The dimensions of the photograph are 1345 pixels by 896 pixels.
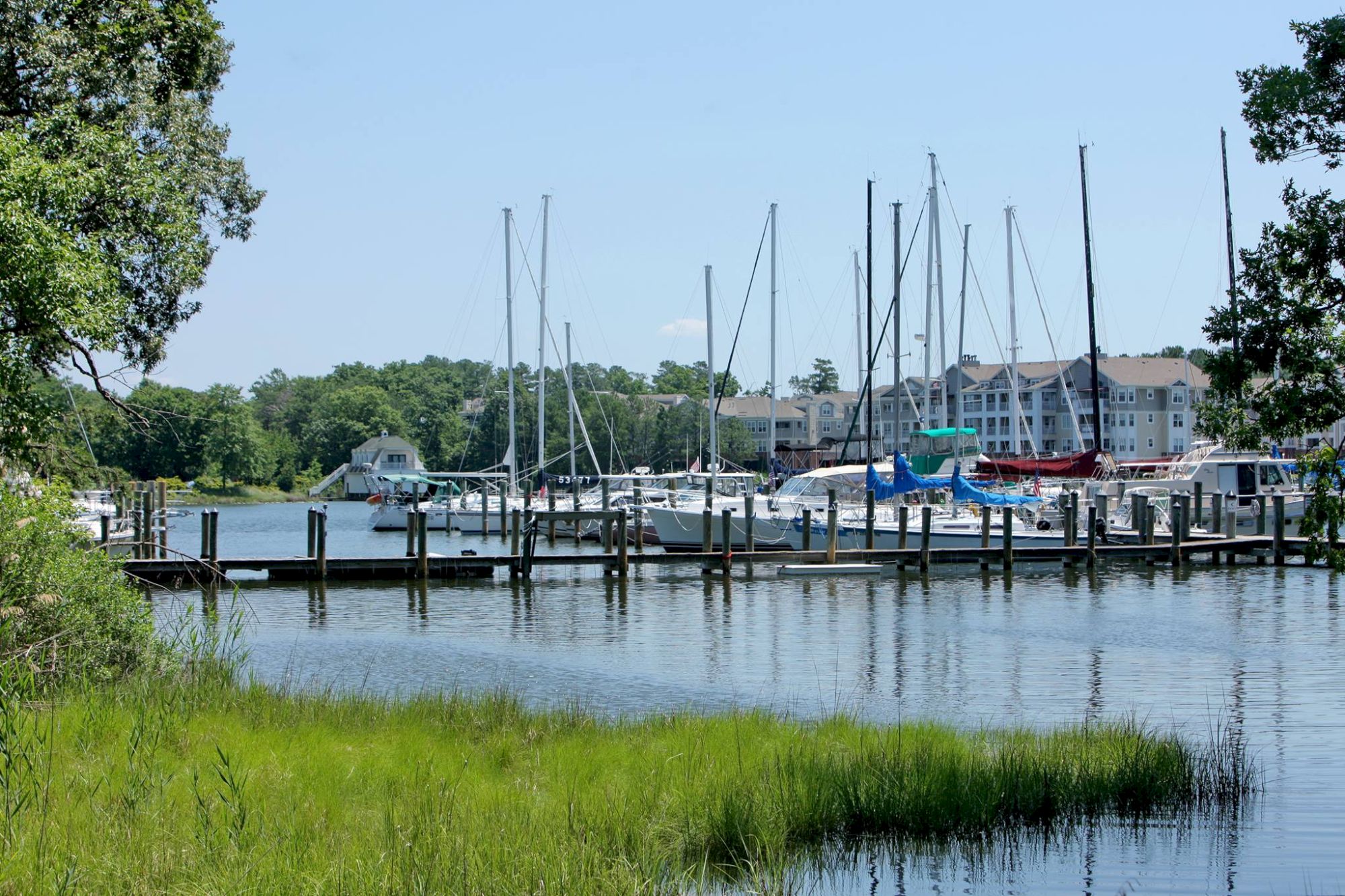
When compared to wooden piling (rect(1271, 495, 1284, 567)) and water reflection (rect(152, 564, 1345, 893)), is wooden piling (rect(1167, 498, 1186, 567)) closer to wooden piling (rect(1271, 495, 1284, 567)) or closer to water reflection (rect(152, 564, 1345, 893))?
water reflection (rect(152, 564, 1345, 893))

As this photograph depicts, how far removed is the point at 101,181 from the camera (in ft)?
53.0

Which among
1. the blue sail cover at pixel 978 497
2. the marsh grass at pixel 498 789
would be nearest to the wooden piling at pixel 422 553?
the blue sail cover at pixel 978 497

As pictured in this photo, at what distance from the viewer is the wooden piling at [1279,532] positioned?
3719 cm

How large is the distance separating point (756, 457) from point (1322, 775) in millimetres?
116749

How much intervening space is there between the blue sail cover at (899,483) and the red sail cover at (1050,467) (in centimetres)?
898

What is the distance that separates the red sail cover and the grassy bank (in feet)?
123

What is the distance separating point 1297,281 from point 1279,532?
97.8 ft

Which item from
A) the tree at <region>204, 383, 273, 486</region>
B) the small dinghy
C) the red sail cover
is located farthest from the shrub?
the tree at <region>204, 383, 273, 486</region>

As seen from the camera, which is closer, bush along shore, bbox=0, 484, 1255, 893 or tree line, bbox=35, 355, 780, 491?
bush along shore, bbox=0, 484, 1255, 893

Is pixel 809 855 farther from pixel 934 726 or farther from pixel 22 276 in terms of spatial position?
pixel 22 276

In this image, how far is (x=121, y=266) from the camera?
798 inches

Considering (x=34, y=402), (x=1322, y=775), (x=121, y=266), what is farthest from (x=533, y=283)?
(x=1322, y=775)

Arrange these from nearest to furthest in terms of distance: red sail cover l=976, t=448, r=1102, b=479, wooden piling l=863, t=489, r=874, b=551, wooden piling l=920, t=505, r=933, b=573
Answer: wooden piling l=920, t=505, r=933, b=573 → wooden piling l=863, t=489, r=874, b=551 → red sail cover l=976, t=448, r=1102, b=479

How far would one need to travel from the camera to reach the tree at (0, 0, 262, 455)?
13789 millimetres
